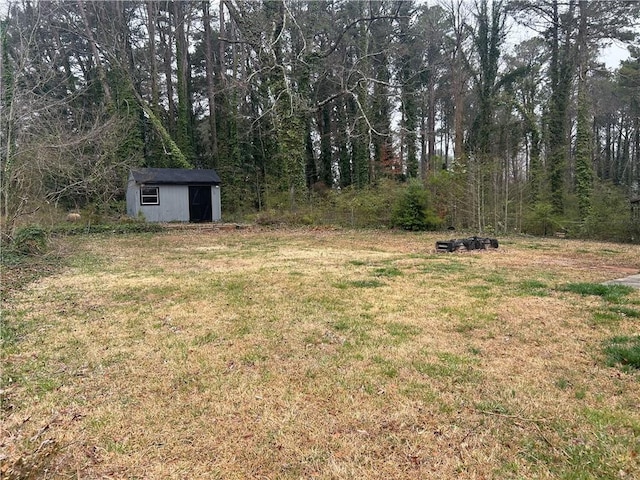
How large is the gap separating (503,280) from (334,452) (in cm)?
463

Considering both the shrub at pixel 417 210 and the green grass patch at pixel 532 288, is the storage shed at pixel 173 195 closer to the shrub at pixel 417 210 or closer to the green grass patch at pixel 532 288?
the shrub at pixel 417 210

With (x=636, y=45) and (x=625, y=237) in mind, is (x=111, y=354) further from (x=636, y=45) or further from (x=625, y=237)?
(x=636, y=45)

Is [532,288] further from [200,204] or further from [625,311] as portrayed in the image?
[200,204]

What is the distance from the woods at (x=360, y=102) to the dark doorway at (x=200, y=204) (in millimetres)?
2391

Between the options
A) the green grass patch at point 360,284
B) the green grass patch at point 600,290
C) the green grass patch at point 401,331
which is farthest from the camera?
the green grass patch at point 360,284

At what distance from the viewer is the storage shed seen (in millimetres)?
18453

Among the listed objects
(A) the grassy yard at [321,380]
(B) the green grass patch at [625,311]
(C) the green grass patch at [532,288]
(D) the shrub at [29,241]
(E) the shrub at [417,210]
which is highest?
(E) the shrub at [417,210]

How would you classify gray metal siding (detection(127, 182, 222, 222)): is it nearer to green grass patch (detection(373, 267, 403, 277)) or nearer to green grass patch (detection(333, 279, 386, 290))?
green grass patch (detection(373, 267, 403, 277))

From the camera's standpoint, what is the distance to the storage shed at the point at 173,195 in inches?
727

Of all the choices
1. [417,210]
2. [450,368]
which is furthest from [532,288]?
[417,210]

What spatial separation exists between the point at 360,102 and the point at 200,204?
9205 millimetres

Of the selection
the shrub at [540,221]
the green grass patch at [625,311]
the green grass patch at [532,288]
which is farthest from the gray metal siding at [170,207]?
the green grass patch at [625,311]

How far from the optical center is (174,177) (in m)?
19.2

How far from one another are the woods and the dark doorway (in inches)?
94.1
